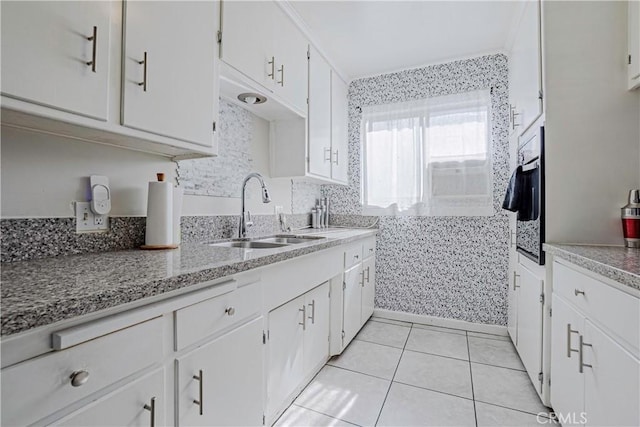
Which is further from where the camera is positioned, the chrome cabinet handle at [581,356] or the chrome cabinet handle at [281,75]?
the chrome cabinet handle at [281,75]

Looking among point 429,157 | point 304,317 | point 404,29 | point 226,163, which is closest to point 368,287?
point 304,317

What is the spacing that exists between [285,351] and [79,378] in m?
1.03

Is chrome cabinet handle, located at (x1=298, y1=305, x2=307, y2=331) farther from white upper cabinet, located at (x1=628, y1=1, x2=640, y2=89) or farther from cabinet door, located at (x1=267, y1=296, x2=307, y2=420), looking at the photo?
white upper cabinet, located at (x1=628, y1=1, x2=640, y2=89)

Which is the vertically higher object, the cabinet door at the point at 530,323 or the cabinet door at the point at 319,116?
the cabinet door at the point at 319,116

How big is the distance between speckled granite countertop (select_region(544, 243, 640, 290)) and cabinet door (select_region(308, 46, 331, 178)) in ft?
5.35

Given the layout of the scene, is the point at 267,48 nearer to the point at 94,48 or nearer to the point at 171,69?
the point at 171,69

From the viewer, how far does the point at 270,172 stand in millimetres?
2379

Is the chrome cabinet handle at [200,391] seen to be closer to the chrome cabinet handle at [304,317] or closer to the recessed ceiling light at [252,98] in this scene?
the chrome cabinet handle at [304,317]

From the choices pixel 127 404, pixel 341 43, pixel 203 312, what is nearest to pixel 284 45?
pixel 341 43

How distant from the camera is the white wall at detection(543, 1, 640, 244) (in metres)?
1.52

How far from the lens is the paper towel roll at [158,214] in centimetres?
130

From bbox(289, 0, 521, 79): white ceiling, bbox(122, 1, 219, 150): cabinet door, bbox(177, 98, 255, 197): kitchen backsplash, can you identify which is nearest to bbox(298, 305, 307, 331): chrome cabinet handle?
bbox(177, 98, 255, 197): kitchen backsplash

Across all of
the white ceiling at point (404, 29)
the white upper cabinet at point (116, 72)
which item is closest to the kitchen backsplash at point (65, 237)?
the white upper cabinet at point (116, 72)

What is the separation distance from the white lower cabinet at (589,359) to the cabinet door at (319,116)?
170cm
